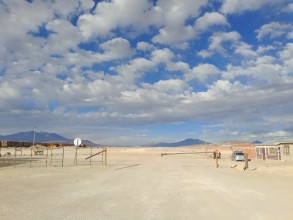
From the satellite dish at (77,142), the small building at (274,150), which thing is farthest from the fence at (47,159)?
the small building at (274,150)

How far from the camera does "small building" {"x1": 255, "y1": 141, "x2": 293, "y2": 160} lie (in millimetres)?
51438

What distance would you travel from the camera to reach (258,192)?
723 inches

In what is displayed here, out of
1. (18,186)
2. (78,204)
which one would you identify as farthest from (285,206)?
(18,186)

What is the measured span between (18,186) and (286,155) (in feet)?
139

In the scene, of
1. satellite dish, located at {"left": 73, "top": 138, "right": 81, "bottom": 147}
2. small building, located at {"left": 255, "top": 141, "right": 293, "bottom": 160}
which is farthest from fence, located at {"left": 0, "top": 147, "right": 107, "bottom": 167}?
small building, located at {"left": 255, "top": 141, "right": 293, "bottom": 160}

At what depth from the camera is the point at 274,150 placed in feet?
182

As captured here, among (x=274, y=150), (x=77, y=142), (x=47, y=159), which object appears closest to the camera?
(x=77, y=142)

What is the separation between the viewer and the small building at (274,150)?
169 ft

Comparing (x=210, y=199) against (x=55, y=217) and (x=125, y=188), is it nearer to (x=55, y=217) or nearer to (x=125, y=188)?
(x=125, y=188)

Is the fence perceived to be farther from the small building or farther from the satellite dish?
the small building

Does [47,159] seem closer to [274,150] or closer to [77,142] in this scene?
[77,142]

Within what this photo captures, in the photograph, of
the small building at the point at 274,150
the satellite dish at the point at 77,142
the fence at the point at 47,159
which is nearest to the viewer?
the satellite dish at the point at 77,142

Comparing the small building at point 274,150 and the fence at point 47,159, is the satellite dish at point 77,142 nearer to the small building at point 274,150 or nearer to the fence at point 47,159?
the fence at point 47,159

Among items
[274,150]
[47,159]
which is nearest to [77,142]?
[47,159]
